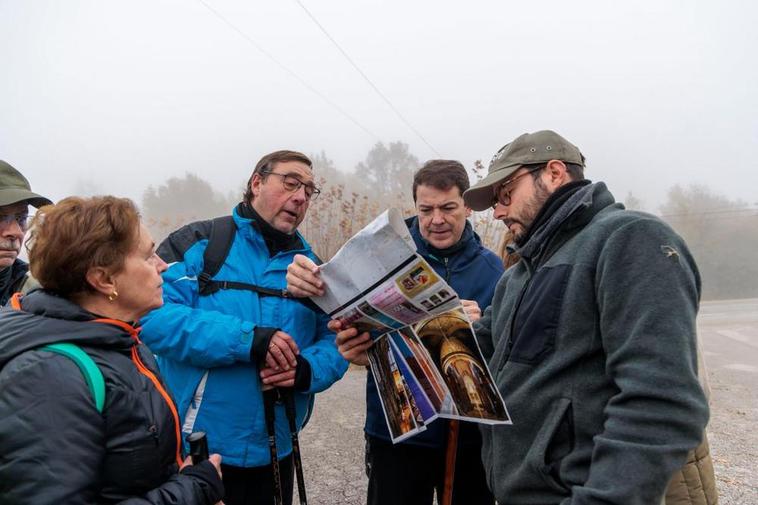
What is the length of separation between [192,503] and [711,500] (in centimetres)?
148

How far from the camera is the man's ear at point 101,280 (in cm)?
124

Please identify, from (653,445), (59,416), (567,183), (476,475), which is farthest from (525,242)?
(59,416)

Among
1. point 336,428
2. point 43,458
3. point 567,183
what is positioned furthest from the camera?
point 336,428

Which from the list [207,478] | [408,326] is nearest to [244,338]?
[207,478]

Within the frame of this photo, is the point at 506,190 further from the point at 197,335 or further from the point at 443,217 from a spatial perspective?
the point at 197,335

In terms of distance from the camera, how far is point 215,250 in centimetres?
200

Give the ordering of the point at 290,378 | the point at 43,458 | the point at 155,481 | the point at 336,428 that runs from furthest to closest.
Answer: the point at 336,428 → the point at 290,378 → the point at 155,481 → the point at 43,458

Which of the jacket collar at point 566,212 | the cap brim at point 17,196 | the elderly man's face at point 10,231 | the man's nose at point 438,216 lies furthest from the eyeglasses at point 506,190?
the elderly man's face at point 10,231

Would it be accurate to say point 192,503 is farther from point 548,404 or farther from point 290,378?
point 548,404

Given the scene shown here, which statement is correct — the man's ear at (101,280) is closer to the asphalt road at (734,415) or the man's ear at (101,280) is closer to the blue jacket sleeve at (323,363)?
the blue jacket sleeve at (323,363)

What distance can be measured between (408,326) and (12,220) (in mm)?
2001

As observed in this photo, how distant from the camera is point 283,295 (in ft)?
6.63

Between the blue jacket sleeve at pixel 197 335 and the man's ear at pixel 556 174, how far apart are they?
4.25 feet

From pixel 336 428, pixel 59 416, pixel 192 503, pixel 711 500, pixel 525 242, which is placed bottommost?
pixel 336 428
